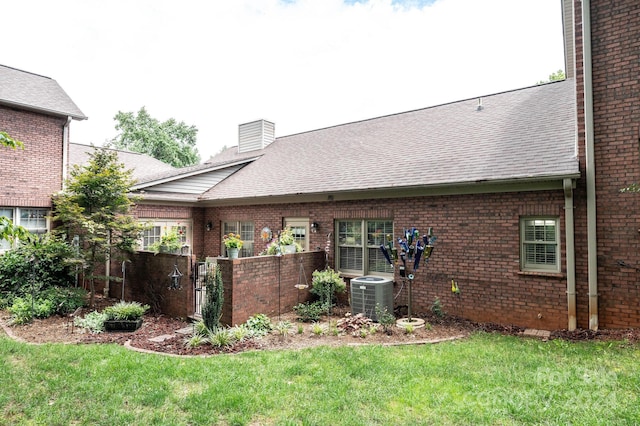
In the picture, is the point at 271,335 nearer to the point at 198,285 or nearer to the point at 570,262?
the point at 198,285

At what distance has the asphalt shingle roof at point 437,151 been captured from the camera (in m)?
7.76

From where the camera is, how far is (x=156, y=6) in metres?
8.88

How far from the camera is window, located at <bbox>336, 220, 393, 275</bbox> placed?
9.36m

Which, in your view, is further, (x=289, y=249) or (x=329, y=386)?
(x=289, y=249)

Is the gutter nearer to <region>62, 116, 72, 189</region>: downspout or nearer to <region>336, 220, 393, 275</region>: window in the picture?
<region>62, 116, 72, 189</region>: downspout

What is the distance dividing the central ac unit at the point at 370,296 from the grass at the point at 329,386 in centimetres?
206

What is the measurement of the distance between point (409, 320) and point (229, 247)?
12.9 feet

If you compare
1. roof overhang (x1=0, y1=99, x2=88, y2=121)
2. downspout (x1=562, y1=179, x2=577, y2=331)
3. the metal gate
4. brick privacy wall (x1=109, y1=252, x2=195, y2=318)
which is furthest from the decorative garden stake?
roof overhang (x1=0, y1=99, x2=88, y2=121)

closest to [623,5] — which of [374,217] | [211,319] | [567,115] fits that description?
[567,115]

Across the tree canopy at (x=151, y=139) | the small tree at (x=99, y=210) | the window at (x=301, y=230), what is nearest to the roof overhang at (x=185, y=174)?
the small tree at (x=99, y=210)

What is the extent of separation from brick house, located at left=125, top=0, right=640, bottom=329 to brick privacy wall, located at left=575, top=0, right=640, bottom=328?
0.06 ft

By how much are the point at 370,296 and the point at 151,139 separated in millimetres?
40043

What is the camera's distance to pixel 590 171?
6668mm

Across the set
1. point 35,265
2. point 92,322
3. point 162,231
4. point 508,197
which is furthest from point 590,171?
point 35,265
